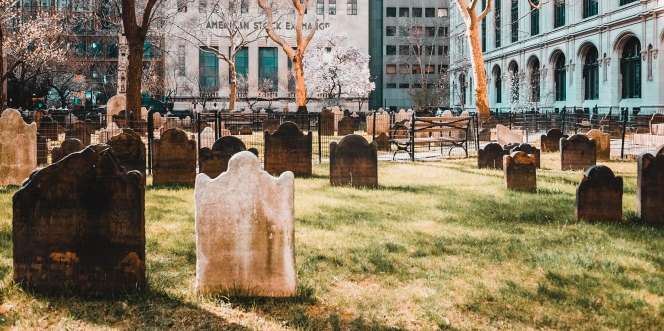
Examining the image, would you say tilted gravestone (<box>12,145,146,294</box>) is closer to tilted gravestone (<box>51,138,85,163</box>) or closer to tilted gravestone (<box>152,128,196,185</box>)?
tilted gravestone (<box>51,138,85,163</box>)

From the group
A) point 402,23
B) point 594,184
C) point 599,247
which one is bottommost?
point 599,247

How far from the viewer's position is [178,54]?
73812mm

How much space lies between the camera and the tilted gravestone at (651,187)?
782cm

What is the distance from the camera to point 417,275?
19.1ft

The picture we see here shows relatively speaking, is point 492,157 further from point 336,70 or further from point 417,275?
point 336,70

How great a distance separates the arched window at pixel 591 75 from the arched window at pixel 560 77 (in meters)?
2.97

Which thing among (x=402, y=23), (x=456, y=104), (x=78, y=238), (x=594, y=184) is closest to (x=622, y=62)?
(x=456, y=104)

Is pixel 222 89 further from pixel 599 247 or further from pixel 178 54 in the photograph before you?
pixel 599 247

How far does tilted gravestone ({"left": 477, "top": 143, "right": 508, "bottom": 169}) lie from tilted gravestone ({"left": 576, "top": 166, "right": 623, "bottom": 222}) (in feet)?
21.3

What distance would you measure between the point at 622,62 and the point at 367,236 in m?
37.6

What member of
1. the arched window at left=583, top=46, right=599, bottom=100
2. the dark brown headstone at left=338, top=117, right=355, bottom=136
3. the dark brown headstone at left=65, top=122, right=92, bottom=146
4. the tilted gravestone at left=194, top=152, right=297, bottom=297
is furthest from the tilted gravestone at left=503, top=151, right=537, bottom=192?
the arched window at left=583, top=46, right=599, bottom=100

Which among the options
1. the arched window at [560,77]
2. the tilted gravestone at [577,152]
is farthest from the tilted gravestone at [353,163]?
the arched window at [560,77]

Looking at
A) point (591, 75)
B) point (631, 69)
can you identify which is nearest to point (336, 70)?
point (591, 75)

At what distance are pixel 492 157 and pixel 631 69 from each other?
2907cm
